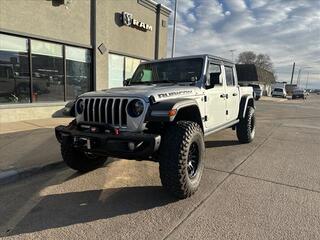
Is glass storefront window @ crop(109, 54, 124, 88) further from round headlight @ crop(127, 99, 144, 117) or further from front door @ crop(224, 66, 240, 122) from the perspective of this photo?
round headlight @ crop(127, 99, 144, 117)

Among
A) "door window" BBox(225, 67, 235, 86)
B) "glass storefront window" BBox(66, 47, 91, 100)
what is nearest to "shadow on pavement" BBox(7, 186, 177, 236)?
"door window" BBox(225, 67, 235, 86)

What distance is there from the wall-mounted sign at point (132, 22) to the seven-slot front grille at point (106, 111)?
10553 mm

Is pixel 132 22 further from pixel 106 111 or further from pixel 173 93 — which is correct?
pixel 106 111

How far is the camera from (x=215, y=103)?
19.0ft

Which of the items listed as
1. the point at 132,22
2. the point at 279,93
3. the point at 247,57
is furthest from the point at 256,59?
the point at 132,22

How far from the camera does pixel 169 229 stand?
3395 mm

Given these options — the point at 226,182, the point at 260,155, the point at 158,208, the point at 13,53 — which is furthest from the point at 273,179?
the point at 13,53

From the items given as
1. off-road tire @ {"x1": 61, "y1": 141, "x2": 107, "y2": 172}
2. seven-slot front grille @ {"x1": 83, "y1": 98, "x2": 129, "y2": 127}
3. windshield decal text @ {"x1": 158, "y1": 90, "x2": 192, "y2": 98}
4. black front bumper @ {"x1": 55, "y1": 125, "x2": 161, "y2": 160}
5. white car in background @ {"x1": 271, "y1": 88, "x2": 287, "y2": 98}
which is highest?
windshield decal text @ {"x1": 158, "y1": 90, "x2": 192, "y2": 98}

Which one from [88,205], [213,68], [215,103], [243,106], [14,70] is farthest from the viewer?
[14,70]

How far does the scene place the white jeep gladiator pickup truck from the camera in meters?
3.93

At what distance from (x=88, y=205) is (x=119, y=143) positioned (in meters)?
0.91

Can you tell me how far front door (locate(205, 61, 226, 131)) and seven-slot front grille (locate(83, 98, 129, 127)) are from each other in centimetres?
183

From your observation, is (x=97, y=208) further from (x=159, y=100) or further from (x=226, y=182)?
(x=226, y=182)

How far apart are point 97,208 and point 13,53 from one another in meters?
7.60
